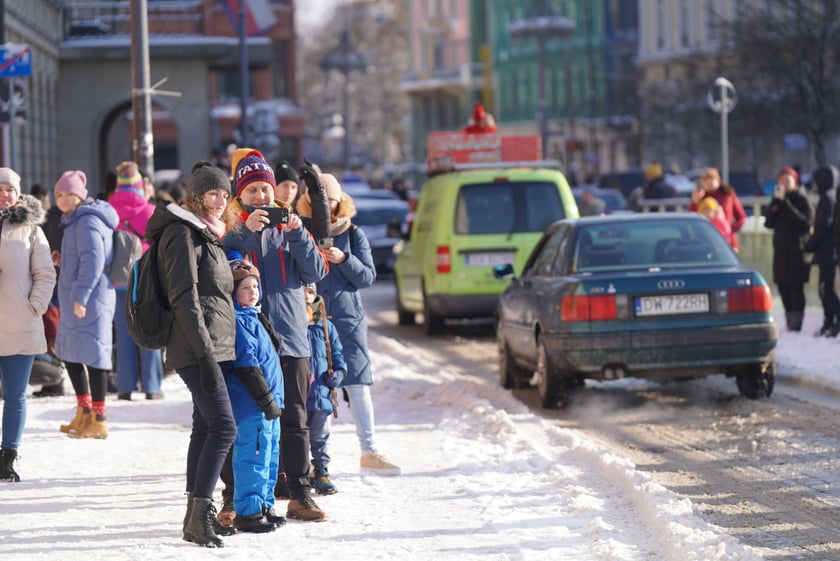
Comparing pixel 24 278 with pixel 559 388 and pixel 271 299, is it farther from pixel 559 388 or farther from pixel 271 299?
pixel 559 388

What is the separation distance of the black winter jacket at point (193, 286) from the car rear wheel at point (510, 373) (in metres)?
7.23

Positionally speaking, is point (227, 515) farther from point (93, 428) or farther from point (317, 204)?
point (93, 428)

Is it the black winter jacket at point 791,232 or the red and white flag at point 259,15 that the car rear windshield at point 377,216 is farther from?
the black winter jacket at point 791,232

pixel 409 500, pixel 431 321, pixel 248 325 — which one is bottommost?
pixel 409 500

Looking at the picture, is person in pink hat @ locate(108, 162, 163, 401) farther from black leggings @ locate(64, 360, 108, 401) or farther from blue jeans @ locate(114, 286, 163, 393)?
black leggings @ locate(64, 360, 108, 401)

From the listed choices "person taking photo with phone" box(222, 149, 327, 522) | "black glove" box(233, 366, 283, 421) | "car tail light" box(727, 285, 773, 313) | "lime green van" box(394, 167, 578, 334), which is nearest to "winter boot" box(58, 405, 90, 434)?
"person taking photo with phone" box(222, 149, 327, 522)

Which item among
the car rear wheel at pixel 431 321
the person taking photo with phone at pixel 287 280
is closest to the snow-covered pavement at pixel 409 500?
the person taking photo with phone at pixel 287 280

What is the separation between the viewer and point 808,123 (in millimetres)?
52156

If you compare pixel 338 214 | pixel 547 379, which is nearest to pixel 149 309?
pixel 338 214

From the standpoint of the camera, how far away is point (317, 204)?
29.8 ft

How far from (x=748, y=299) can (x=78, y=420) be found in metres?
4.76

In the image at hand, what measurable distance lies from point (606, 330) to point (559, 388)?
732 mm

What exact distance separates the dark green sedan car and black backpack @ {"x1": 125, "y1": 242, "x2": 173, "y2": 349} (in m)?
5.66

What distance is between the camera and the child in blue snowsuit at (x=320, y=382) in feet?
30.7
